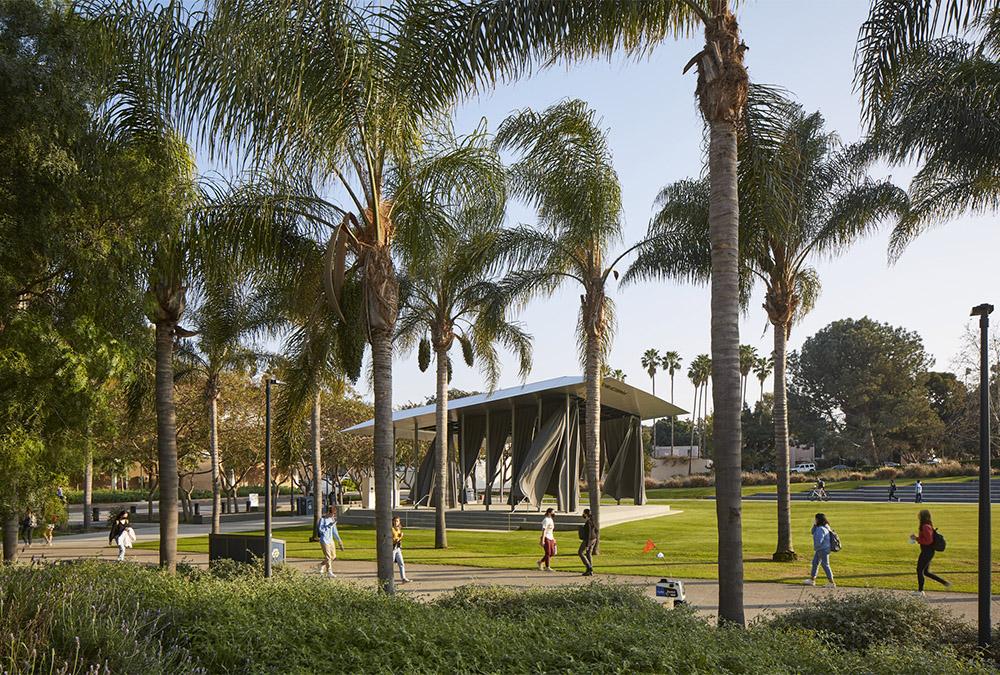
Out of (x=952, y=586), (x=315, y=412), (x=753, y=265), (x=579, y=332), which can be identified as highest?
(x=753, y=265)

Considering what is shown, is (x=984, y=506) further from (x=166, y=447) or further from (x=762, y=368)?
(x=762, y=368)

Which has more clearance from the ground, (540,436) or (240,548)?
(540,436)

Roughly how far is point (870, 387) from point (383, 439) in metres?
84.8

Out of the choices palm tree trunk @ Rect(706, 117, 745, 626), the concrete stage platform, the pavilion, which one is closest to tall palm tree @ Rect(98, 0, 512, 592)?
palm tree trunk @ Rect(706, 117, 745, 626)

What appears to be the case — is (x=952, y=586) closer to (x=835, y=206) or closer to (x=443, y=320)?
(x=835, y=206)

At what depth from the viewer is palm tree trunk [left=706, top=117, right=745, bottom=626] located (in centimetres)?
977

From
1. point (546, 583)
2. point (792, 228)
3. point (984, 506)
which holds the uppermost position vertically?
point (792, 228)

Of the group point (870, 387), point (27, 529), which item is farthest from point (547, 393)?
point (870, 387)

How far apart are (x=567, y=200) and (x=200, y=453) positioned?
97.8 feet

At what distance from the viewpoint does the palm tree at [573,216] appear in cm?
1792

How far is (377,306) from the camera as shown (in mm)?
12898

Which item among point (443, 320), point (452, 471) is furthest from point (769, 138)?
point (452, 471)

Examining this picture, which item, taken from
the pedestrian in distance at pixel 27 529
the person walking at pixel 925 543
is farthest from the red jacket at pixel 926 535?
the pedestrian in distance at pixel 27 529

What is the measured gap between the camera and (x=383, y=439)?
12.9 m
